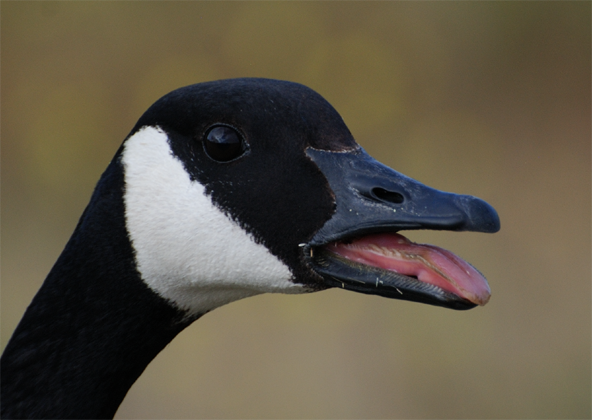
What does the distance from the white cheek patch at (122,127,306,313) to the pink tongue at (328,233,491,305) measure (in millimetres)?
149

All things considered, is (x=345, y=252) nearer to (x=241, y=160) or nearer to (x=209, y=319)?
(x=241, y=160)

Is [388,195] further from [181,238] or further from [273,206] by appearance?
[181,238]

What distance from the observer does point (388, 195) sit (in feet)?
4.17

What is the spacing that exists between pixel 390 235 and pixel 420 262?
111 mm

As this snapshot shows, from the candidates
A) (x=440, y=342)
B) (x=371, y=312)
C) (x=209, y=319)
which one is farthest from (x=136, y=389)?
(x=440, y=342)

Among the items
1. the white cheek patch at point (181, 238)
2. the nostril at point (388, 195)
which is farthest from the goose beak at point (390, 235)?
the white cheek patch at point (181, 238)

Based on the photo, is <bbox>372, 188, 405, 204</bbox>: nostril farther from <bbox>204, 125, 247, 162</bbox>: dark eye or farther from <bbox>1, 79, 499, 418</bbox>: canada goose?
<bbox>204, 125, 247, 162</bbox>: dark eye

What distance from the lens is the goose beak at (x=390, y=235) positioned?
1.20m

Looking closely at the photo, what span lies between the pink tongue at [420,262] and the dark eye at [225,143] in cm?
29

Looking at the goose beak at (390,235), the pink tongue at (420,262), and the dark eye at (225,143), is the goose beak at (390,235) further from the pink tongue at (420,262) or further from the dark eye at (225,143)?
the dark eye at (225,143)

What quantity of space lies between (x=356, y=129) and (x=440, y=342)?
5.43 feet

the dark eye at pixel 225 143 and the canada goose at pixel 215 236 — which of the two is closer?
the canada goose at pixel 215 236

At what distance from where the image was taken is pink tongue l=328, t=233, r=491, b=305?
1196 millimetres

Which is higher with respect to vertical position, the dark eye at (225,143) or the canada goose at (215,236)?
the dark eye at (225,143)
